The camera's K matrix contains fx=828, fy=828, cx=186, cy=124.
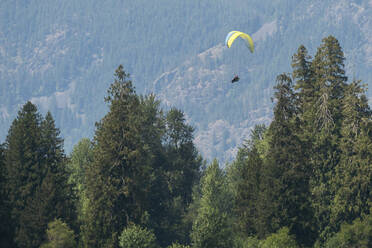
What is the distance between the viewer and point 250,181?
94.2 meters

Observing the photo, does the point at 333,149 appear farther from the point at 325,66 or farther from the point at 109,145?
the point at 109,145

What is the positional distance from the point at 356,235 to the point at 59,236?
30190 millimetres

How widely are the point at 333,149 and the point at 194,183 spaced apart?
32832 millimetres

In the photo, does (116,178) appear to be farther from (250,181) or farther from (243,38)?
(243,38)

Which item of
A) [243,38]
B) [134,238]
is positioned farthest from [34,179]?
[243,38]

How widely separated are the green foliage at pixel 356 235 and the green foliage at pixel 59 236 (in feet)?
88.1

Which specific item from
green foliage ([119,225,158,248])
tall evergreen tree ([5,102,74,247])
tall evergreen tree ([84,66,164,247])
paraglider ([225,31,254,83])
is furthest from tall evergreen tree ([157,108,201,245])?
paraglider ([225,31,254,83])

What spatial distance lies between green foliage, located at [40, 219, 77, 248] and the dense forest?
0.39 feet

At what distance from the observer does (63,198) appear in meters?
82.6

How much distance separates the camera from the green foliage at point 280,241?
80.8 meters

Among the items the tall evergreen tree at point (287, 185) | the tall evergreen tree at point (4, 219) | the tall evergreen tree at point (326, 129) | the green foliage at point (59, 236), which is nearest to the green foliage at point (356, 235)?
the tall evergreen tree at point (287, 185)

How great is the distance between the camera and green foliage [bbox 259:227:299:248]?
80844 millimetres

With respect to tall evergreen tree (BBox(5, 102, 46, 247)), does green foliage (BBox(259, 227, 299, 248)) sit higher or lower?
lower

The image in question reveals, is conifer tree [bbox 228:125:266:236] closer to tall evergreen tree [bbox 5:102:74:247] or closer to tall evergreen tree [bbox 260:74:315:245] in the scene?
tall evergreen tree [bbox 260:74:315:245]
